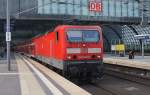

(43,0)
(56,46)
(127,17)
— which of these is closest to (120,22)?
(127,17)

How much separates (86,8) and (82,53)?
73906mm

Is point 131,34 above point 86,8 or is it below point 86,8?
below

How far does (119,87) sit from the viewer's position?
72.9 ft

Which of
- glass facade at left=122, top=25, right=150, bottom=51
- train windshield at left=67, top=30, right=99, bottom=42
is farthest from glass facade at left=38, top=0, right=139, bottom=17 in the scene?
train windshield at left=67, top=30, right=99, bottom=42

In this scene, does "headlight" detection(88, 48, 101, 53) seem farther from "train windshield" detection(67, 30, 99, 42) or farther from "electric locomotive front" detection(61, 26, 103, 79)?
"train windshield" detection(67, 30, 99, 42)

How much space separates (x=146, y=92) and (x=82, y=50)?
4.31m

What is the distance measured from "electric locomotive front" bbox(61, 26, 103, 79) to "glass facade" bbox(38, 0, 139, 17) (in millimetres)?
67105

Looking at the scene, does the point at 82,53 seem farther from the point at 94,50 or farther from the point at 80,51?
the point at 94,50

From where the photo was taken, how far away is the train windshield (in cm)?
2255

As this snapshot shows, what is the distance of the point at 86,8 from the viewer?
95.8 m

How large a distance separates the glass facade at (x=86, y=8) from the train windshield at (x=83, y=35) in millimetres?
66950

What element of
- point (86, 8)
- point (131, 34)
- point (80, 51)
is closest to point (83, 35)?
point (80, 51)

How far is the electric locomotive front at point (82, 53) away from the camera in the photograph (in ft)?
72.7

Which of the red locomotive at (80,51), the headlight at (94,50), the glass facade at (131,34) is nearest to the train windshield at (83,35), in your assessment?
the red locomotive at (80,51)
